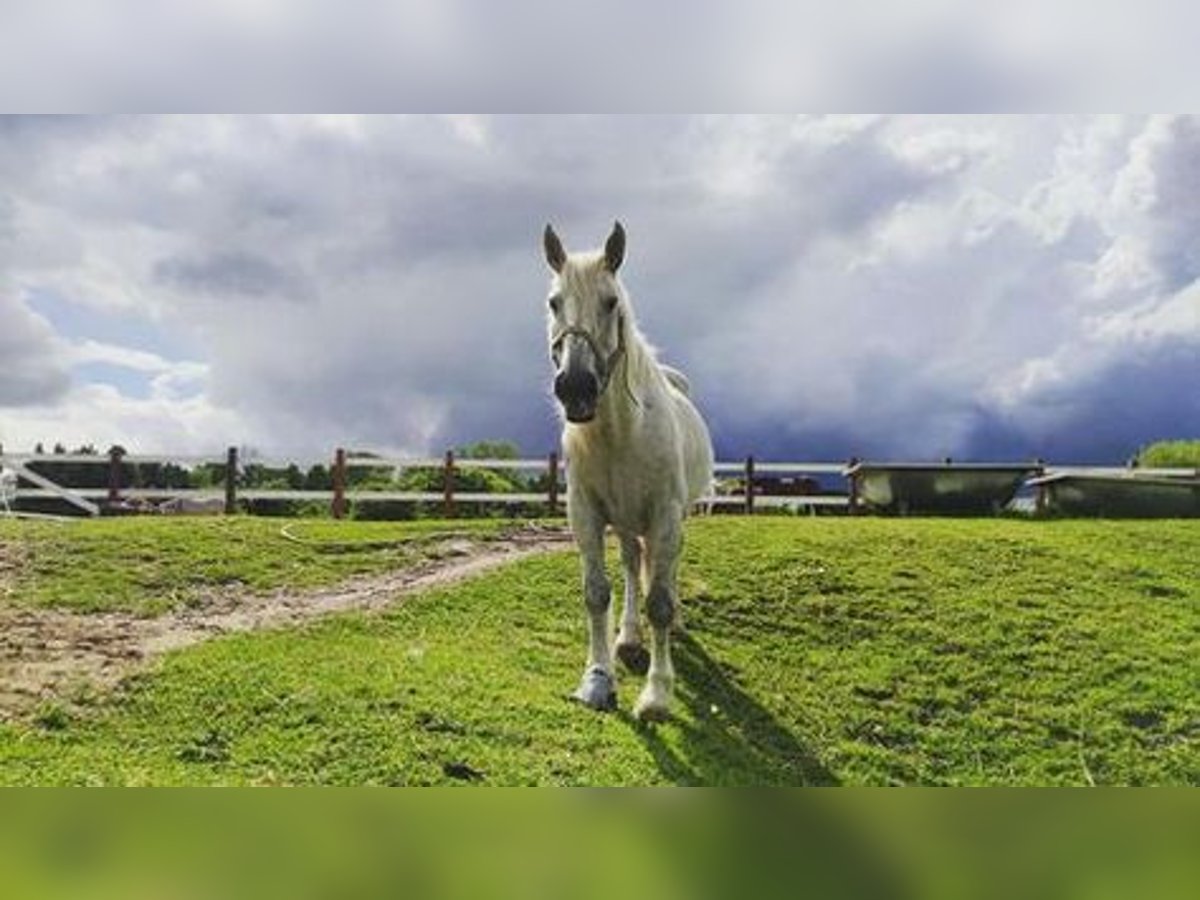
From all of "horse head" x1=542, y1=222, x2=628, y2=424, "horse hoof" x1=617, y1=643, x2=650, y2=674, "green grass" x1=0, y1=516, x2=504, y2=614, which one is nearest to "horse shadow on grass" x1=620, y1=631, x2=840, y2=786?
"horse hoof" x1=617, y1=643, x2=650, y2=674

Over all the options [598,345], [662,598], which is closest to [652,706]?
[662,598]

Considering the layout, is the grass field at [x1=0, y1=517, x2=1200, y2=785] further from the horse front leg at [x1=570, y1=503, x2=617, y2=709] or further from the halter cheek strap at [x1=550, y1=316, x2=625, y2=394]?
the halter cheek strap at [x1=550, y1=316, x2=625, y2=394]

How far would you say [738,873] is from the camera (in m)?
2.10

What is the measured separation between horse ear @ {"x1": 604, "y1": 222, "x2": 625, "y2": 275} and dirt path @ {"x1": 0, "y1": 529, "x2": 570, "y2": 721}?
3.76 meters

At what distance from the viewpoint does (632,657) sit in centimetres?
715

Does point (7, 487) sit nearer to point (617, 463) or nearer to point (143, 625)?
point (143, 625)

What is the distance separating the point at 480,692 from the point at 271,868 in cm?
458

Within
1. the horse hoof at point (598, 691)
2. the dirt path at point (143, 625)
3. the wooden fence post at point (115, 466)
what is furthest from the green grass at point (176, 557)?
the horse hoof at point (598, 691)

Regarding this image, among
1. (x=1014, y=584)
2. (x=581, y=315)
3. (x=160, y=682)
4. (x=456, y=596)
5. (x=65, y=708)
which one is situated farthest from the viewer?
(x=1014, y=584)

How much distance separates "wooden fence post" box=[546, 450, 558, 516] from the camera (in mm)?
17672

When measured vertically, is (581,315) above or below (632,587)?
above

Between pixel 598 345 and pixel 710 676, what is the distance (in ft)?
9.08

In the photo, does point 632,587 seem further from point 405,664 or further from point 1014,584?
point 1014,584

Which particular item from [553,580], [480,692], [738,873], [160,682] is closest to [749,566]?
[553,580]
